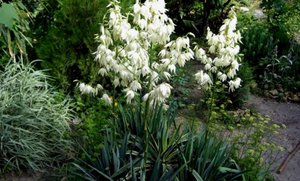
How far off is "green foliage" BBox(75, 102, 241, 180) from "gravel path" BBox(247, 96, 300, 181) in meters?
0.81

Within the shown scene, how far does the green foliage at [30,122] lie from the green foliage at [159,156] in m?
0.51

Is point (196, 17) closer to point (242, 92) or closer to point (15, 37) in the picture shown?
point (242, 92)

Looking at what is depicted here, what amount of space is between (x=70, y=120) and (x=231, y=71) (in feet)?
6.43

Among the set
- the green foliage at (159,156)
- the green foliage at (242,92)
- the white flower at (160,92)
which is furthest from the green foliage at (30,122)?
the green foliage at (242,92)

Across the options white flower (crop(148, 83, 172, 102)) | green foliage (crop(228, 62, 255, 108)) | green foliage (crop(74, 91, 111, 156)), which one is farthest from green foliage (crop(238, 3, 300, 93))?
white flower (crop(148, 83, 172, 102))

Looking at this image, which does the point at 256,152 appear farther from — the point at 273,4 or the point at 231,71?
the point at 273,4

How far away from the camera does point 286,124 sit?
5059mm

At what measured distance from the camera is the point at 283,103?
552 cm

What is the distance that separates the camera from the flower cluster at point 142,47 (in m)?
2.73

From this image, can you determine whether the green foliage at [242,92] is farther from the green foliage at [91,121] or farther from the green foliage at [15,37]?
the green foliage at [15,37]

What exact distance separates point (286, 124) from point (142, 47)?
2.77 m

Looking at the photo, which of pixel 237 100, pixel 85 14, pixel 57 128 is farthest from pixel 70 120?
pixel 237 100

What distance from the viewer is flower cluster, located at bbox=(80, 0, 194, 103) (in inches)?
108

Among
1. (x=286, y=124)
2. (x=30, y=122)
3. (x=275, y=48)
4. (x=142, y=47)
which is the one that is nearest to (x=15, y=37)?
(x=30, y=122)
